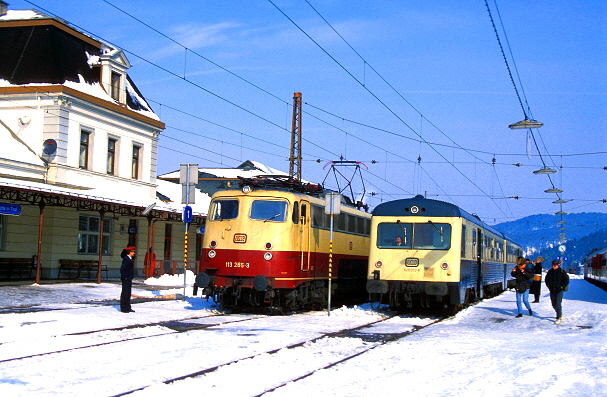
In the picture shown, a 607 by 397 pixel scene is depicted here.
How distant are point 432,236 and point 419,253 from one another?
0.56m

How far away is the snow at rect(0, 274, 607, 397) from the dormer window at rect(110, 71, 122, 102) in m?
16.1

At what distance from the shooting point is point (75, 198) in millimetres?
24250

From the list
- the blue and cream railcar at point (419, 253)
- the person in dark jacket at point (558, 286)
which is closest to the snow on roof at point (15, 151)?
the blue and cream railcar at point (419, 253)

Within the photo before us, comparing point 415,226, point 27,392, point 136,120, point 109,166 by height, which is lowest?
point 27,392

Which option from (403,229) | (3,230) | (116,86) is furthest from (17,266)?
(403,229)

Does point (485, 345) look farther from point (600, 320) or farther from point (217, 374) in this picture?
point (600, 320)

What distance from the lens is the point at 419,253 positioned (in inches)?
747

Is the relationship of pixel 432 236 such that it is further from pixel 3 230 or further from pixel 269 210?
pixel 3 230

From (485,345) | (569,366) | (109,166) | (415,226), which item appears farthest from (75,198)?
(569,366)

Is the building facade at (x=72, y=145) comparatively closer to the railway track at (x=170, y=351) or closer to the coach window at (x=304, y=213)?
the coach window at (x=304, y=213)

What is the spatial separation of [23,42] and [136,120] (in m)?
5.79

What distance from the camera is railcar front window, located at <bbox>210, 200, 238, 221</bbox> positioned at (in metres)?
18.5

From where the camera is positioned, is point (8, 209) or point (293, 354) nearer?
point (293, 354)

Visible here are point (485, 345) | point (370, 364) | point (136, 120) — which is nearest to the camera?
point (370, 364)
